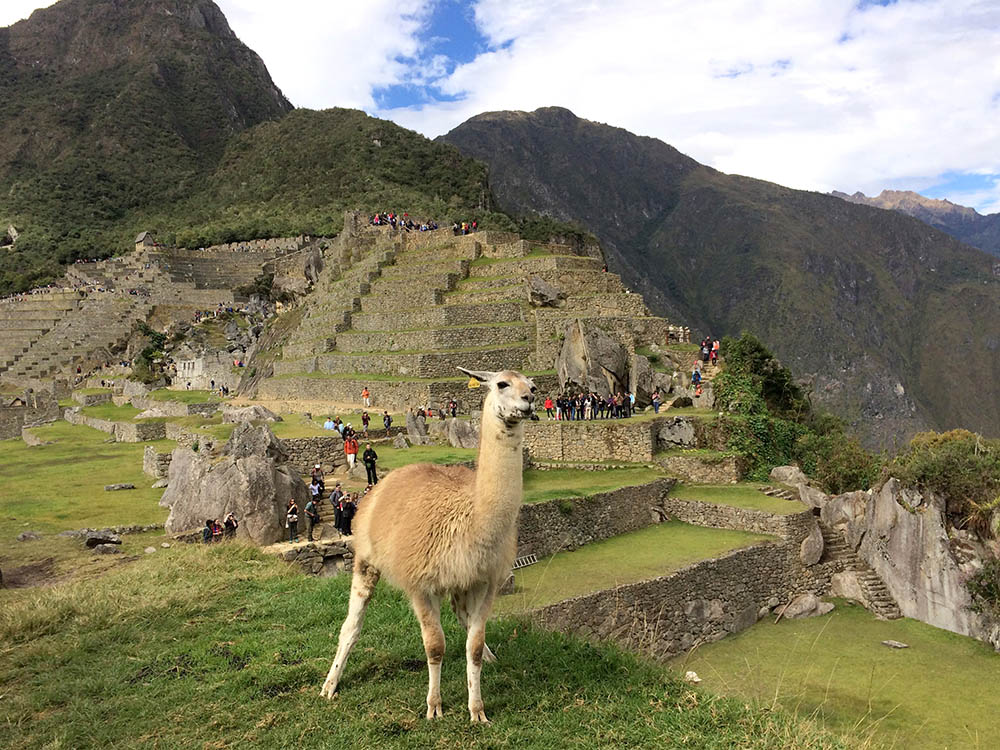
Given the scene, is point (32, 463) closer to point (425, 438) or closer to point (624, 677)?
point (425, 438)

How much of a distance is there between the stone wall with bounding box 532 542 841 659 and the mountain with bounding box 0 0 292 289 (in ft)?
196

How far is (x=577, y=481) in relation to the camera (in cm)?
1542

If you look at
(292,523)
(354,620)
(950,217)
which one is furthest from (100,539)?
(950,217)

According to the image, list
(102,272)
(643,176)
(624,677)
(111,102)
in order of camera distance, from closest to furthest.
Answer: (624,677), (102,272), (111,102), (643,176)

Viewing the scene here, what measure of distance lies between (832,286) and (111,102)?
347ft

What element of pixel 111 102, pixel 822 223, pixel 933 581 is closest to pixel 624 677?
pixel 933 581

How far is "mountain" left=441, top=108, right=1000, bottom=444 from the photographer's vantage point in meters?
68.5

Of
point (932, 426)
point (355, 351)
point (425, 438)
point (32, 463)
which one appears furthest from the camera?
point (932, 426)

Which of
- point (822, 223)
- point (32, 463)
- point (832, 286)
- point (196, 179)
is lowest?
point (32, 463)

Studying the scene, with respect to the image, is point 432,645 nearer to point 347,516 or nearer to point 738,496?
point 347,516

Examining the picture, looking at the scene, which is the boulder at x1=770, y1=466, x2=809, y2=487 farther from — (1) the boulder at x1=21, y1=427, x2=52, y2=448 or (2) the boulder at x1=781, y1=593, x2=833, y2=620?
(1) the boulder at x1=21, y1=427, x2=52, y2=448

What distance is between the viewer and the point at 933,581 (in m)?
12.5

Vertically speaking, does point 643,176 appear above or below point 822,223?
above

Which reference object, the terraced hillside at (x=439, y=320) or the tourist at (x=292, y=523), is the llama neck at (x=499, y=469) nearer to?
the tourist at (x=292, y=523)
